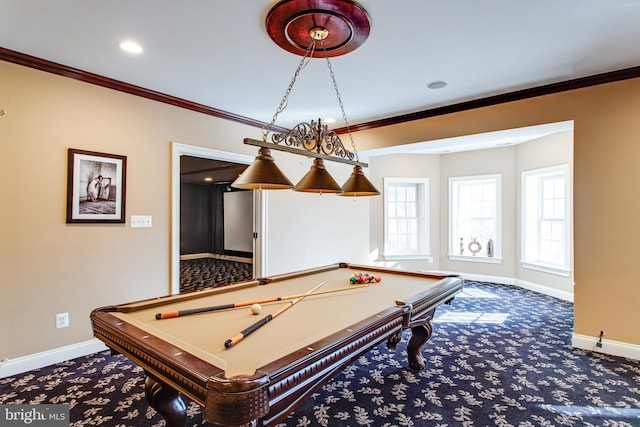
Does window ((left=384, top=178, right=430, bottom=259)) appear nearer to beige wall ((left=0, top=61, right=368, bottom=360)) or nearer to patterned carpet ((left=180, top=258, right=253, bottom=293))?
patterned carpet ((left=180, top=258, right=253, bottom=293))

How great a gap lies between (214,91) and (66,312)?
2.50 meters

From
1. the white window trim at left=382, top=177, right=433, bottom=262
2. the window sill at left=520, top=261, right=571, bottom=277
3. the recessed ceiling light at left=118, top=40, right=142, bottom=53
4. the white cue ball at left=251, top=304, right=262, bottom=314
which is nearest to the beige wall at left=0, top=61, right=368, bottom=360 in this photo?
the recessed ceiling light at left=118, top=40, right=142, bottom=53

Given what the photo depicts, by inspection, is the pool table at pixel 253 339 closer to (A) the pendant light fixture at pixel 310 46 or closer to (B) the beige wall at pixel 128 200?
(A) the pendant light fixture at pixel 310 46

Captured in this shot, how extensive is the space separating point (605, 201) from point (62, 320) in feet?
16.7

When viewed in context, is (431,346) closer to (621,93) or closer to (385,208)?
(621,93)

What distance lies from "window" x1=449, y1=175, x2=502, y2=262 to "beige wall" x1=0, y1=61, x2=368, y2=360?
4.97m

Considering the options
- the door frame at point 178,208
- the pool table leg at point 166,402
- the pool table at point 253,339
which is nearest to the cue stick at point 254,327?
the pool table at point 253,339

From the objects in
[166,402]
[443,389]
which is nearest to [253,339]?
[166,402]

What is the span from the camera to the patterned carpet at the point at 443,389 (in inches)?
81.6

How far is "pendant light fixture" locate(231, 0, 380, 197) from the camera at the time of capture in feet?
6.62

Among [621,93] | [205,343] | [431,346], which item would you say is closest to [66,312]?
[205,343]

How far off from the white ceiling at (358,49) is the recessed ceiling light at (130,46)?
1.8 inches

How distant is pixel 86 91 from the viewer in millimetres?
3025

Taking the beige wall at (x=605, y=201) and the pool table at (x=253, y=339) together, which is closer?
the pool table at (x=253, y=339)
